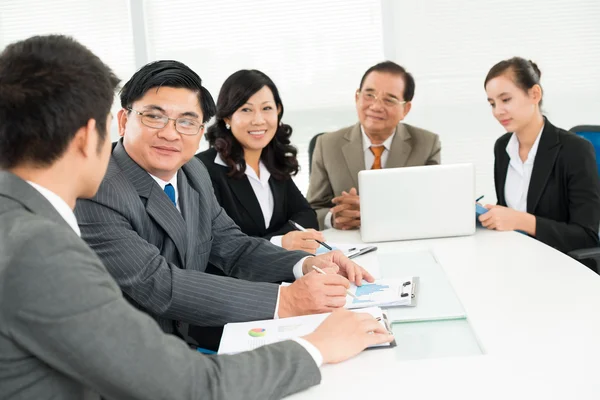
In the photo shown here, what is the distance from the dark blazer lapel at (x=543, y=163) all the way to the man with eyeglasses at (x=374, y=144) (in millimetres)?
642

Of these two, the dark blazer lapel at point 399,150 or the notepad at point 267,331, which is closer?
the notepad at point 267,331

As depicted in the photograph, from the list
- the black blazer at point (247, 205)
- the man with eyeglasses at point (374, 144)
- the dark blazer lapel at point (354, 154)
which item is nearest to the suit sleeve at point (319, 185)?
the man with eyeglasses at point (374, 144)

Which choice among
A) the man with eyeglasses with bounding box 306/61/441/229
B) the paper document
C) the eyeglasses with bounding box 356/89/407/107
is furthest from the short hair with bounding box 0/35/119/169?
the eyeglasses with bounding box 356/89/407/107

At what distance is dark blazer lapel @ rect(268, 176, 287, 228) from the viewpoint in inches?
129

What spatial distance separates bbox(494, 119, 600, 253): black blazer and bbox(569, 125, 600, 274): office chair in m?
0.10

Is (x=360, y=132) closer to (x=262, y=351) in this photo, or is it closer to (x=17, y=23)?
(x=262, y=351)

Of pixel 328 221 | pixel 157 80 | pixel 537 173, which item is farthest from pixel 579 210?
pixel 157 80

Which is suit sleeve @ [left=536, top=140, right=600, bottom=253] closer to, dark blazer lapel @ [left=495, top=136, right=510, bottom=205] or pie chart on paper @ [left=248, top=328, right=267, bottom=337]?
dark blazer lapel @ [left=495, top=136, right=510, bottom=205]

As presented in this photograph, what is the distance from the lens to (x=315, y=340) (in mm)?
1425

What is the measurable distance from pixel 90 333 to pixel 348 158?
277cm

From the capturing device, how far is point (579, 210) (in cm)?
299

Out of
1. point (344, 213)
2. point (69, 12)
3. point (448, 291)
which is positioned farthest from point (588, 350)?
point (69, 12)

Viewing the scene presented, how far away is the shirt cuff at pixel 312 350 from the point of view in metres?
1.36

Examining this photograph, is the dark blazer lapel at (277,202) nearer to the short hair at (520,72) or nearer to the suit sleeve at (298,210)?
the suit sleeve at (298,210)
